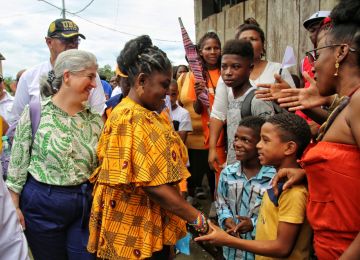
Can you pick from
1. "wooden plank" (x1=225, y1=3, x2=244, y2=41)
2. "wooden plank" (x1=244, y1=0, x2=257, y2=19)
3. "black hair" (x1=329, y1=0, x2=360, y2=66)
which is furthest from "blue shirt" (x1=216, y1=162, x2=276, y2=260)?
"wooden plank" (x1=225, y1=3, x2=244, y2=41)

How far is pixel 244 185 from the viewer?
228cm

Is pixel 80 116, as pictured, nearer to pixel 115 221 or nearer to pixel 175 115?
pixel 115 221

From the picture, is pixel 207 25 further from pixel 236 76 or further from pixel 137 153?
pixel 137 153

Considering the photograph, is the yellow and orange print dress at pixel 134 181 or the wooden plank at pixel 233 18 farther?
the wooden plank at pixel 233 18

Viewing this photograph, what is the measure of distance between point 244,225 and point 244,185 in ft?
0.96

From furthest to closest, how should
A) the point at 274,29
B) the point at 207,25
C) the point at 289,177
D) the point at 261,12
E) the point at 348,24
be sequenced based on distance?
the point at 207,25 < the point at 261,12 < the point at 274,29 < the point at 289,177 < the point at 348,24

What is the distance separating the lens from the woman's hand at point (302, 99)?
5.97 feet

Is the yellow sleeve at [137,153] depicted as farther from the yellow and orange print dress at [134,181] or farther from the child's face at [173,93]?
the child's face at [173,93]

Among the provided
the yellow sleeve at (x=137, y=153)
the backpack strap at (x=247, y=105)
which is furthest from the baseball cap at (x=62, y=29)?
the yellow sleeve at (x=137, y=153)

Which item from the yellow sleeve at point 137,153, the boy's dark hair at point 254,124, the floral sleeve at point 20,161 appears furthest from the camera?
the boy's dark hair at point 254,124

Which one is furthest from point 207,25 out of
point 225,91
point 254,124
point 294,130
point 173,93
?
point 294,130

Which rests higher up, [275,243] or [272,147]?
[272,147]

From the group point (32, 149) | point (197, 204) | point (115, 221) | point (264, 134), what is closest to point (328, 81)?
point (264, 134)

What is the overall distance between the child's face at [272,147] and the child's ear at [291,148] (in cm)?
2
